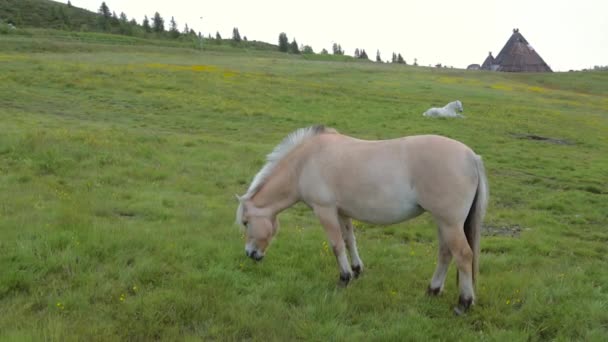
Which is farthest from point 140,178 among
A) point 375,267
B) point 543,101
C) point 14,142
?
point 543,101

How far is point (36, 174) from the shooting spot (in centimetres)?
1059

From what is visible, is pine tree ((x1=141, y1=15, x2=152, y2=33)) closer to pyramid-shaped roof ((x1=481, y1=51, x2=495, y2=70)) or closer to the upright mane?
pyramid-shaped roof ((x1=481, y1=51, x2=495, y2=70))

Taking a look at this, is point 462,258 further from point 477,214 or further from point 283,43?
point 283,43

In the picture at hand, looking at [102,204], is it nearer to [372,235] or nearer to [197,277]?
[197,277]

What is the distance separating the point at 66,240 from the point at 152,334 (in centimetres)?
248

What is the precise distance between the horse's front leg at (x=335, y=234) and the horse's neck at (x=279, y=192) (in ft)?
1.43

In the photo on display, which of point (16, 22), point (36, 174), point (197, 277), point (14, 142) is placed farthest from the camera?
point (16, 22)

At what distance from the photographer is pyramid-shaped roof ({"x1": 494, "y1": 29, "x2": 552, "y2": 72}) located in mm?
79375

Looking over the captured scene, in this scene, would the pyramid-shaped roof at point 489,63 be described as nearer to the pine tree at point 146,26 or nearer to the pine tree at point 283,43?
the pine tree at point 283,43

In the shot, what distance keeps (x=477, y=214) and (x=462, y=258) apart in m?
0.56

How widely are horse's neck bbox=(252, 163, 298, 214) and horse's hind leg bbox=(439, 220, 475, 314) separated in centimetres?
191

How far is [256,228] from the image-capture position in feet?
20.5

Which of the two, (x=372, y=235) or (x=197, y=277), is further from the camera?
(x=372, y=235)

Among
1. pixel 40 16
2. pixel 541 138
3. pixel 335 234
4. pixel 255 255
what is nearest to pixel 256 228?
pixel 255 255
